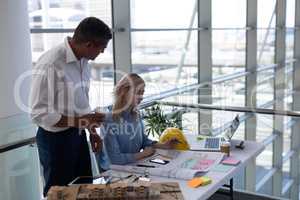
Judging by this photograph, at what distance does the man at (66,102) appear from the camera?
→ 2.16 meters

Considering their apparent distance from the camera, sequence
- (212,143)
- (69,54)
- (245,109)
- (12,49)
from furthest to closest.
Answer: (245,109)
(212,143)
(12,49)
(69,54)

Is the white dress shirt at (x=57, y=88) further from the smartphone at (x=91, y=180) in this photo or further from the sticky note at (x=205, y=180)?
the sticky note at (x=205, y=180)

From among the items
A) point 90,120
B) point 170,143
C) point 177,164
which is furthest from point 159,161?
point 90,120

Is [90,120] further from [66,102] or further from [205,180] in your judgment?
[205,180]

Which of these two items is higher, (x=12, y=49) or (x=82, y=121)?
(x=12, y=49)

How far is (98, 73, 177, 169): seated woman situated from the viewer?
246 cm

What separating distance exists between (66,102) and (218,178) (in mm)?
924

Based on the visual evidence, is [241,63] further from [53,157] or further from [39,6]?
[53,157]

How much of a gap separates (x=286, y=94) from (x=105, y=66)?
23.2 feet

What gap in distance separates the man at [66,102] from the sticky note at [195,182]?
619mm

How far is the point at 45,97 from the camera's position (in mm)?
2160

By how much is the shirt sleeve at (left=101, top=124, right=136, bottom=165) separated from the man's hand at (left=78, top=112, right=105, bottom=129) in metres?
0.10

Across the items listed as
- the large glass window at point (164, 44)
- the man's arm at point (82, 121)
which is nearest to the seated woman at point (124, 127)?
the man's arm at point (82, 121)

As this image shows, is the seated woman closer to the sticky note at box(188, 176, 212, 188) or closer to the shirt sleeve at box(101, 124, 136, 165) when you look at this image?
the shirt sleeve at box(101, 124, 136, 165)
